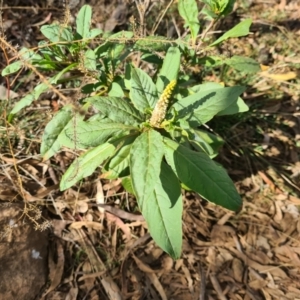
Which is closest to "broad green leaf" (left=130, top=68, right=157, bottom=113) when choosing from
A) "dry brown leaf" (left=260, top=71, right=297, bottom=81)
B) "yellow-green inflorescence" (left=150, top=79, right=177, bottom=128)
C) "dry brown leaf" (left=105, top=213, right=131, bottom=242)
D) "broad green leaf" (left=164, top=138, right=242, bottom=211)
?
"yellow-green inflorescence" (left=150, top=79, right=177, bottom=128)

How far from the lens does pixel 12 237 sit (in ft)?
7.86

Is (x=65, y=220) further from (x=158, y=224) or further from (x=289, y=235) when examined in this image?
(x=289, y=235)

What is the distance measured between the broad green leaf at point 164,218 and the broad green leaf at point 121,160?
0.98 ft

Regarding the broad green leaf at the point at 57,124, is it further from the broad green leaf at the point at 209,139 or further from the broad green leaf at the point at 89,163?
the broad green leaf at the point at 209,139

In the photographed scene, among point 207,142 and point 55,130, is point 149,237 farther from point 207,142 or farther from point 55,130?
point 55,130

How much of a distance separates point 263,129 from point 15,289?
2226mm

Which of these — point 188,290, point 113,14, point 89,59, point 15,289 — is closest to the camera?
point 89,59

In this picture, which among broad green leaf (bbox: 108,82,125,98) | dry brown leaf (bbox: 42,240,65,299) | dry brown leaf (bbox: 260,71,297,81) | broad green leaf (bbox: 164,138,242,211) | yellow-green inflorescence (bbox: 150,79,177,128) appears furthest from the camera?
dry brown leaf (bbox: 260,71,297,81)

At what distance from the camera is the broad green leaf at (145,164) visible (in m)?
1.72

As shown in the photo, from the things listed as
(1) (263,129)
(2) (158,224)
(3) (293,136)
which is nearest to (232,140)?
(1) (263,129)

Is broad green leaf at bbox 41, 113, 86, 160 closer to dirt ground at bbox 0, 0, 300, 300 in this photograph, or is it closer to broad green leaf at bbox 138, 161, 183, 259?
dirt ground at bbox 0, 0, 300, 300

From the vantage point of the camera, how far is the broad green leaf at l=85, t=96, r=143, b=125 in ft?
6.23

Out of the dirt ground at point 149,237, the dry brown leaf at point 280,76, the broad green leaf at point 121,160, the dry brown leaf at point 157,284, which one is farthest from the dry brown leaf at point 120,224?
the dry brown leaf at point 280,76

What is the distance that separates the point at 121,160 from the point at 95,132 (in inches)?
13.6
